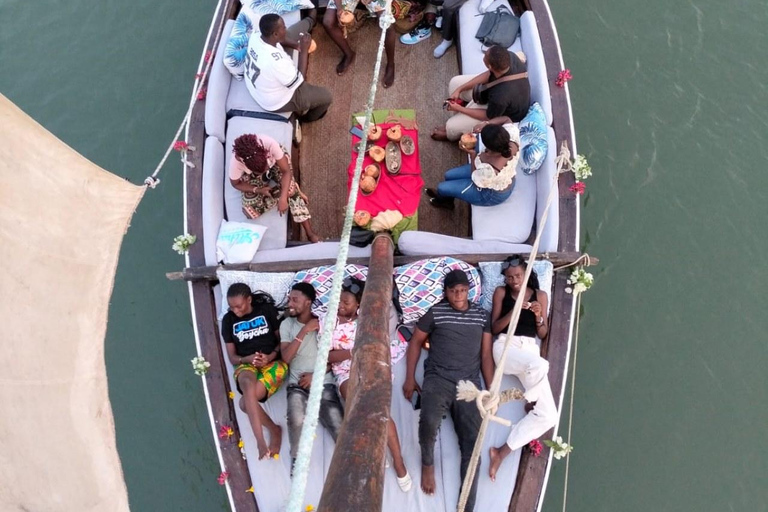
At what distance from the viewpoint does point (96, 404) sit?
225 centimetres

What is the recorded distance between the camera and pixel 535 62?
4.49 m

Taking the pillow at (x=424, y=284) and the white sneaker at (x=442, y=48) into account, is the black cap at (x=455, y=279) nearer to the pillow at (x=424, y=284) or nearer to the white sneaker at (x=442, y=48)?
the pillow at (x=424, y=284)

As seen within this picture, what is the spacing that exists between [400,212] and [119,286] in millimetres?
2930

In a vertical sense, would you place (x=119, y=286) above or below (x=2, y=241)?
below

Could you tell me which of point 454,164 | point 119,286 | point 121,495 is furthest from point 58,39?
point 121,495

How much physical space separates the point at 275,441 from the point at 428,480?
96 cm

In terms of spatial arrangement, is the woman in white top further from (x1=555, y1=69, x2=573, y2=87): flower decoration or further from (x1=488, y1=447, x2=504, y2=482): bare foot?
(x1=488, y1=447, x2=504, y2=482): bare foot

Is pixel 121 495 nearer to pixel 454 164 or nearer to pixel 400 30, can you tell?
pixel 454 164

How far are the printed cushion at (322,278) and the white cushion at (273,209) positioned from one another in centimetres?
43

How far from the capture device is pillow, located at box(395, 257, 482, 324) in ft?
12.0

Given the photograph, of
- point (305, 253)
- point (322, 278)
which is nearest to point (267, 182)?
point (305, 253)

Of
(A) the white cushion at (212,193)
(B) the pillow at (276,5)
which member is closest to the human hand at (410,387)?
(A) the white cushion at (212,193)

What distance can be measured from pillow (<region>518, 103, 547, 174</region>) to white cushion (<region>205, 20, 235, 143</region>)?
235cm

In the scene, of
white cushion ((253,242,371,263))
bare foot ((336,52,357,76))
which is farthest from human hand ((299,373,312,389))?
bare foot ((336,52,357,76))
